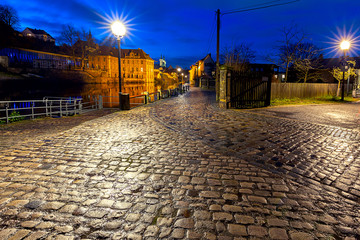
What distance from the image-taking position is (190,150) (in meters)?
5.58

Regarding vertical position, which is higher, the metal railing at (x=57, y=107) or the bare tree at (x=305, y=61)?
the bare tree at (x=305, y=61)

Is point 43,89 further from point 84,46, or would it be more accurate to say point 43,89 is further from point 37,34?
point 37,34

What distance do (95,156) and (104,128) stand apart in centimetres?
340

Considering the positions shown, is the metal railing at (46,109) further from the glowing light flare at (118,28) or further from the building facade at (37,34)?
the building facade at (37,34)

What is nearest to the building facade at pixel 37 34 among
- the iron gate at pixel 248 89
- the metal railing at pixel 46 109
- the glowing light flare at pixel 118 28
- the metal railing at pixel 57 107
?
the metal railing at pixel 57 107

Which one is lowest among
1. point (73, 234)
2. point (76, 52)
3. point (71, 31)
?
point (73, 234)

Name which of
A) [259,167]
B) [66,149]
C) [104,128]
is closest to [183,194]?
[259,167]

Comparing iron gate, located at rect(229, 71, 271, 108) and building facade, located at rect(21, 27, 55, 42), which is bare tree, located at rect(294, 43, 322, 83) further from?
building facade, located at rect(21, 27, 55, 42)

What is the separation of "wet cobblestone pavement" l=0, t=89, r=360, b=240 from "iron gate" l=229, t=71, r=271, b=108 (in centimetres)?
786

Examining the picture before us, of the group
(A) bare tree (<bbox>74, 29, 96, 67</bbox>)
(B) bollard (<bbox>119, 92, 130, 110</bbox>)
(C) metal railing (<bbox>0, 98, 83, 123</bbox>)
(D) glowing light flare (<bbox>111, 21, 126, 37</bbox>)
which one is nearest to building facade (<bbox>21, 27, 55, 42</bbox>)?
(A) bare tree (<bbox>74, 29, 96, 67</bbox>)

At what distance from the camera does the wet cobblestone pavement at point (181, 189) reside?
8.46 ft

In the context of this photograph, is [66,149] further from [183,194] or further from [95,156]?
[183,194]

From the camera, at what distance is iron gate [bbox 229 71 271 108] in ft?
45.7

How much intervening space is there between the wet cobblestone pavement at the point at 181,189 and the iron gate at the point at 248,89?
25.8 feet
